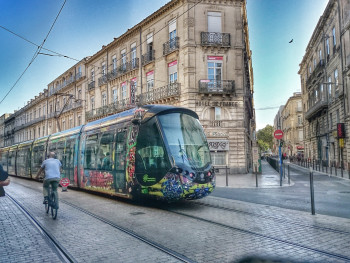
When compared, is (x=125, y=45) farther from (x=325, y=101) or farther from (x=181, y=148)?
(x=181, y=148)

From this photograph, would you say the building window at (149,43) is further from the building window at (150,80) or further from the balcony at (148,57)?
the building window at (150,80)

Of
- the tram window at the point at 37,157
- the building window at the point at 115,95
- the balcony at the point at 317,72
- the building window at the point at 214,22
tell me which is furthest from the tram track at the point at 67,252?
the balcony at the point at 317,72

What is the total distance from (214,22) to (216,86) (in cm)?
512

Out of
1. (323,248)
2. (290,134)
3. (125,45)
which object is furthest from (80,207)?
(290,134)

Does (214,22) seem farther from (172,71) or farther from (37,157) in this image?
(37,157)

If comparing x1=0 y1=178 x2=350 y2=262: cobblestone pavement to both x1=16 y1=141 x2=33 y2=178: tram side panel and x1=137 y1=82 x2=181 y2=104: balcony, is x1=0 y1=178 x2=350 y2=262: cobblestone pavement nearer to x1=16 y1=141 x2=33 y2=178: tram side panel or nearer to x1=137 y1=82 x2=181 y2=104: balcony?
x1=16 y1=141 x2=33 y2=178: tram side panel

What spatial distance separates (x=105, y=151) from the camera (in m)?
11.2

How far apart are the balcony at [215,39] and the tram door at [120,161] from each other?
53.4ft

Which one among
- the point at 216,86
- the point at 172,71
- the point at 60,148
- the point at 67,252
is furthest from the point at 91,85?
the point at 67,252

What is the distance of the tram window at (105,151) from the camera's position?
1084 centimetres

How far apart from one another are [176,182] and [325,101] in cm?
3196

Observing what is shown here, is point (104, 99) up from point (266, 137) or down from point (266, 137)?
up

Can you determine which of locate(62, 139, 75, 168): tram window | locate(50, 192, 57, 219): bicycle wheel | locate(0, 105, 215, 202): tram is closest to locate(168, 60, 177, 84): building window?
locate(62, 139, 75, 168): tram window

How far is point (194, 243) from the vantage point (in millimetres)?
5469
